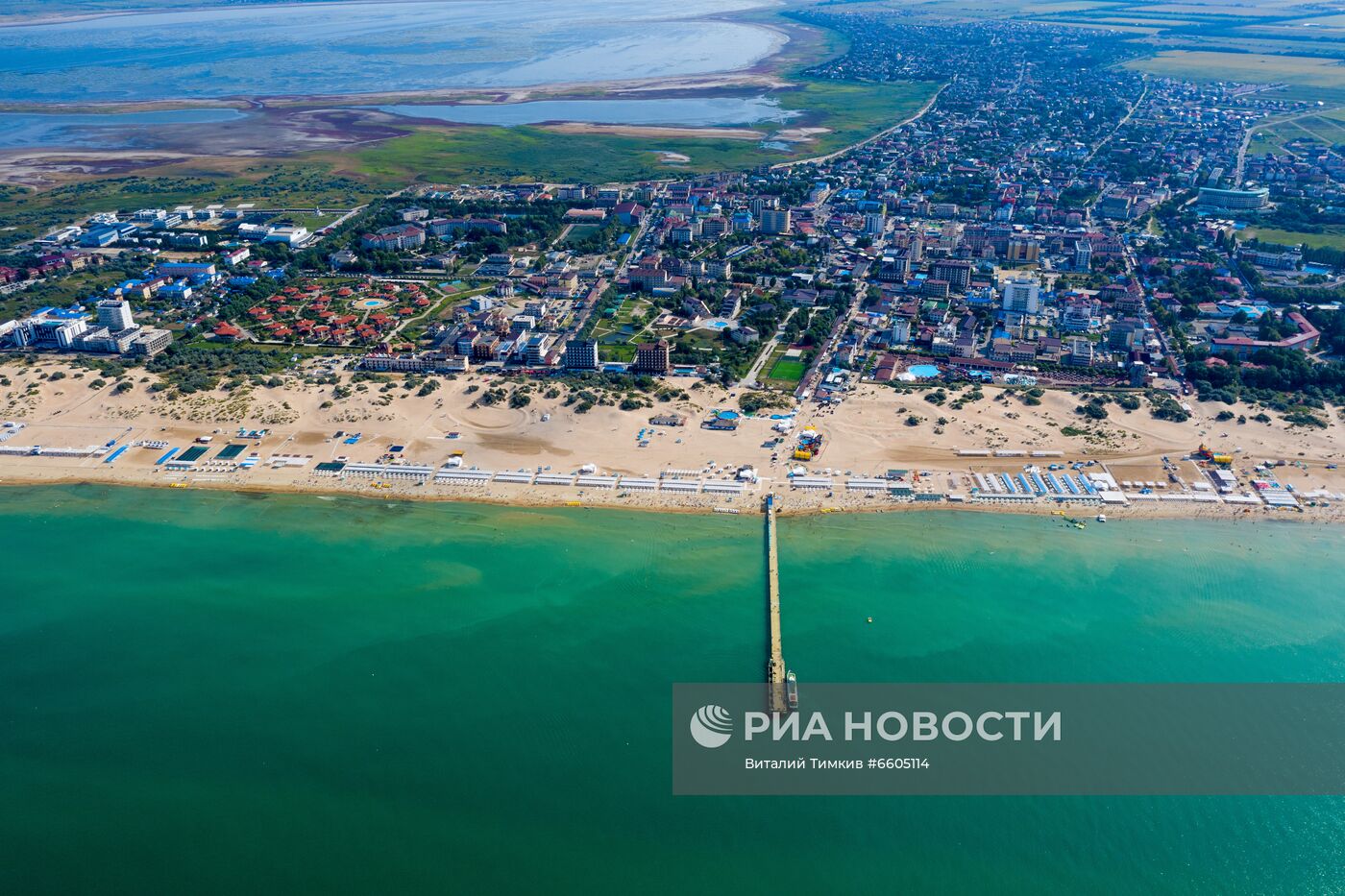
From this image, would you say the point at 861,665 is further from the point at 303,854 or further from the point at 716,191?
the point at 716,191

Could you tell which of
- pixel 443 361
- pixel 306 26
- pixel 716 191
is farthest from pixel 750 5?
pixel 443 361

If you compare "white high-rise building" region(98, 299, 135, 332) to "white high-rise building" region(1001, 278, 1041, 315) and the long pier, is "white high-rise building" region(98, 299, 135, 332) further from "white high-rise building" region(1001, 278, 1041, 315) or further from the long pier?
"white high-rise building" region(1001, 278, 1041, 315)

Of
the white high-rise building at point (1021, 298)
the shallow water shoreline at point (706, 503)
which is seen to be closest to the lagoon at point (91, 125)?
the shallow water shoreline at point (706, 503)

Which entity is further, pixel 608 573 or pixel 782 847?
pixel 608 573

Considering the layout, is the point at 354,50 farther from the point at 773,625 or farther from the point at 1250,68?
the point at 773,625

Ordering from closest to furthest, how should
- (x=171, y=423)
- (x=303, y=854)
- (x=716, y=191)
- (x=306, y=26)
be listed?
1. (x=303, y=854)
2. (x=171, y=423)
3. (x=716, y=191)
4. (x=306, y=26)

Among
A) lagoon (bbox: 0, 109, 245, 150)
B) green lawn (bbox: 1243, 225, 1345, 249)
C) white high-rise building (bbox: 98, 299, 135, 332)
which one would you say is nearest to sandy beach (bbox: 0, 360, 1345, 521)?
white high-rise building (bbox: 98, 299, 135, 332)
